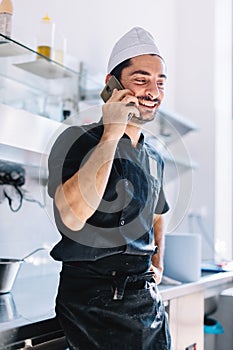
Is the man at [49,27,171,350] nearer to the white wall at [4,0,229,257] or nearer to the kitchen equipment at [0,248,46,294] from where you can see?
the kitchen equipment at [0,248,46,294]

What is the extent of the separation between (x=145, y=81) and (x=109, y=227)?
1.20 ft

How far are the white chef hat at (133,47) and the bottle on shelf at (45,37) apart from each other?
1.81 ft

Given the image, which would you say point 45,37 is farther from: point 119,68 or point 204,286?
point 204,286

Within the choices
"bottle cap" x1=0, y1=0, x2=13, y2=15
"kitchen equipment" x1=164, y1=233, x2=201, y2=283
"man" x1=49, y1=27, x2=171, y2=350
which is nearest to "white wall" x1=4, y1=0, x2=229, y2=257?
"bottle cap" x1=0, y1=0, x2=13, y2=15

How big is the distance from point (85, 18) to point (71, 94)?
492mm

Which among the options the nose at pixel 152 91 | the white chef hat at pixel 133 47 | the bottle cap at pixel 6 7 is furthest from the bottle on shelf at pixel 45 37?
the nose at pixel 152 91

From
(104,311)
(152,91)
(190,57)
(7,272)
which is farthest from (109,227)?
(190,57)

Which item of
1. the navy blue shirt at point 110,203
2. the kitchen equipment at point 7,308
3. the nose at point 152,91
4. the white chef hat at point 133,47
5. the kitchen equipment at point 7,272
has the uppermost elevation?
the white chef hat at point 133,47

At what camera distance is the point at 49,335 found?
103 cm

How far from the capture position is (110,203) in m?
0.99

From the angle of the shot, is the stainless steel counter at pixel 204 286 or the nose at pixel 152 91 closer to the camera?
the nose at pixel 152 91

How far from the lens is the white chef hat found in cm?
108

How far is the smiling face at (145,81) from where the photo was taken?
3.44ft

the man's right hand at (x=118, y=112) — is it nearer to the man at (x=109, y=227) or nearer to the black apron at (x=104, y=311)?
the man at (x=109, y=227)
